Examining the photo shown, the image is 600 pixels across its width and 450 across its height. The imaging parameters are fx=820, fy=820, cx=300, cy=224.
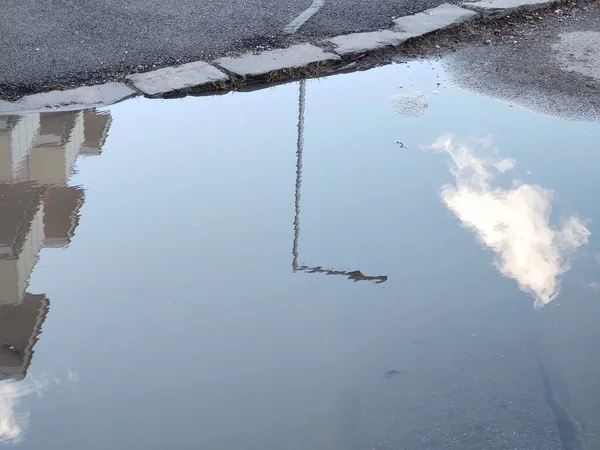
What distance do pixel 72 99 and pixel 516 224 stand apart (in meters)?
2.77

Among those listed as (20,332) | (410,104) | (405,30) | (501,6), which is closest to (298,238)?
(20,332)

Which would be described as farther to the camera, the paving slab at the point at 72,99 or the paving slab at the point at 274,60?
the paving slab at the point at 274,60

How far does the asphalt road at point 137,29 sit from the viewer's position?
5.41m

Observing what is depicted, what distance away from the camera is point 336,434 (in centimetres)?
284

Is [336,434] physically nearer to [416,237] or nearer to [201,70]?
[416,237]

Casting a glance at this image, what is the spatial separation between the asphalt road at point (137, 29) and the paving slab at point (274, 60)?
19 cm

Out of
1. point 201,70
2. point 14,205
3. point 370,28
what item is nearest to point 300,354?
point 14,205

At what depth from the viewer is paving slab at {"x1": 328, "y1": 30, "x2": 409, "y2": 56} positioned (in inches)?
227

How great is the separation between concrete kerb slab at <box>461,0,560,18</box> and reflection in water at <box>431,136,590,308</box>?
2242mm

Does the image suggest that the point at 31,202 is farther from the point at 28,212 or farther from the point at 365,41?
the point at 365,41

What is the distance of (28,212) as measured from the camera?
4094mm

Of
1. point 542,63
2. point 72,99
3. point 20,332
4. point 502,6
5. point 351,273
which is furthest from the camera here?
point 502,6

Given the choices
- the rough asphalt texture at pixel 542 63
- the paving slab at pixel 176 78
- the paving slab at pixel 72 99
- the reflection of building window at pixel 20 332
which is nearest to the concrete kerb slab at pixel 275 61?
the paving slab at pixel 176 78

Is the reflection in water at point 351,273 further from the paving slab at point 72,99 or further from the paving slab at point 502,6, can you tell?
the paving slab at point 502,6
